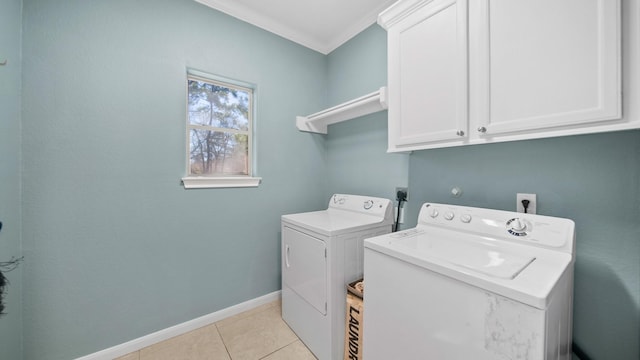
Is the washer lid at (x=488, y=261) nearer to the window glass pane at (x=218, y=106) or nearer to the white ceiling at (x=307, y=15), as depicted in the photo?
the window glass pane at (x=218, y=106)

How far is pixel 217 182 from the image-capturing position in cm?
189

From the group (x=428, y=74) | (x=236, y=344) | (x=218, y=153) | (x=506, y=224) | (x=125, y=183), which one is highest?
(x=428, y=74)

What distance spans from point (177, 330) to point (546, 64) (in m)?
2.72

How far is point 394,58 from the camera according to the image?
1455mm

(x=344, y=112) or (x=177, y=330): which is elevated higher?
(x=344, y=112)

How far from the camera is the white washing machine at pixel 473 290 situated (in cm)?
68

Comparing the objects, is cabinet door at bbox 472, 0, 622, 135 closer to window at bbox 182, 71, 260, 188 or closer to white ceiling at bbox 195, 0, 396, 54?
white ceiling at bbox 195, 0, 396, 54

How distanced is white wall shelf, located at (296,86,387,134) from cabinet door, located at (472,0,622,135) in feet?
2.09

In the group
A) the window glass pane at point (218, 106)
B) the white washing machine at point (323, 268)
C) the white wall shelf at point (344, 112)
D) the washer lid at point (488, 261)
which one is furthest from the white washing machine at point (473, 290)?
the window glass pane at point (218, 106)

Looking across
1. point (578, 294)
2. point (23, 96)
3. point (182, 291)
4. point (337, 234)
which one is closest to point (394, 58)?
point (337, 234)

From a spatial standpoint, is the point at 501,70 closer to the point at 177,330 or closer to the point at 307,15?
the point at 307,15

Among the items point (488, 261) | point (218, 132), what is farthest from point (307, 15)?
point (488, 261)

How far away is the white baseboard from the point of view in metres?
1.49

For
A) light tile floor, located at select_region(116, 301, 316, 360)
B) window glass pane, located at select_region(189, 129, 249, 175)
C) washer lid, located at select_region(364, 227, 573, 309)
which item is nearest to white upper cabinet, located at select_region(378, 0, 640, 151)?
washer lid, located at select_region(364, 227, 573, 309)
